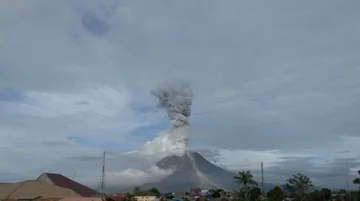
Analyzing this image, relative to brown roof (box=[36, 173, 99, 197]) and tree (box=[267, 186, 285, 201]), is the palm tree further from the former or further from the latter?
brown roof (box=[36, 173, 99, 197])

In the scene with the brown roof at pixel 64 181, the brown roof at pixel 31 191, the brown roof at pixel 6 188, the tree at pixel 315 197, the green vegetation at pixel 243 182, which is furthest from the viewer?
the brown roof at pixel 64 181

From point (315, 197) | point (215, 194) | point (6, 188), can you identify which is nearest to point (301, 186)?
point (315, 197)

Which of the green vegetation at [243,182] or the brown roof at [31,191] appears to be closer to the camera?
the green vegetation at [243,182]

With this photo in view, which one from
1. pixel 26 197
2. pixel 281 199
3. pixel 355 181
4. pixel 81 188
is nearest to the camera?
pixel 355 181

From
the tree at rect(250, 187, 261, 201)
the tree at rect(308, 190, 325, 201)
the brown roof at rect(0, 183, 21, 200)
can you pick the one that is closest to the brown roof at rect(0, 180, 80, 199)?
the brown roof at rect(0, 183, 21, 200)

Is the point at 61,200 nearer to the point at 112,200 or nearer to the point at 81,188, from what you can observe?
the point at 112,200

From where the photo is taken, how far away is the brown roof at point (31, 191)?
74938mm

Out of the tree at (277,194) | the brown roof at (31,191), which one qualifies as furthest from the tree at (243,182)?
the brown roof at (31,191)

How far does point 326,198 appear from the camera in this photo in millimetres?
81750

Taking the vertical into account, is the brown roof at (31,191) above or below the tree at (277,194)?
above

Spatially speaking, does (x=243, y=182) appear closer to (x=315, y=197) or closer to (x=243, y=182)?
(x=243, y=182)

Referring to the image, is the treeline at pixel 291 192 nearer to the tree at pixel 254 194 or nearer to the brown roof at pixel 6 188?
the tree at pixel 254 194

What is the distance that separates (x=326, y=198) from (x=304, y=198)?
7765 mm

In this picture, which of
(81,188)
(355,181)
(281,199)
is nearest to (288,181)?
(281,199)
